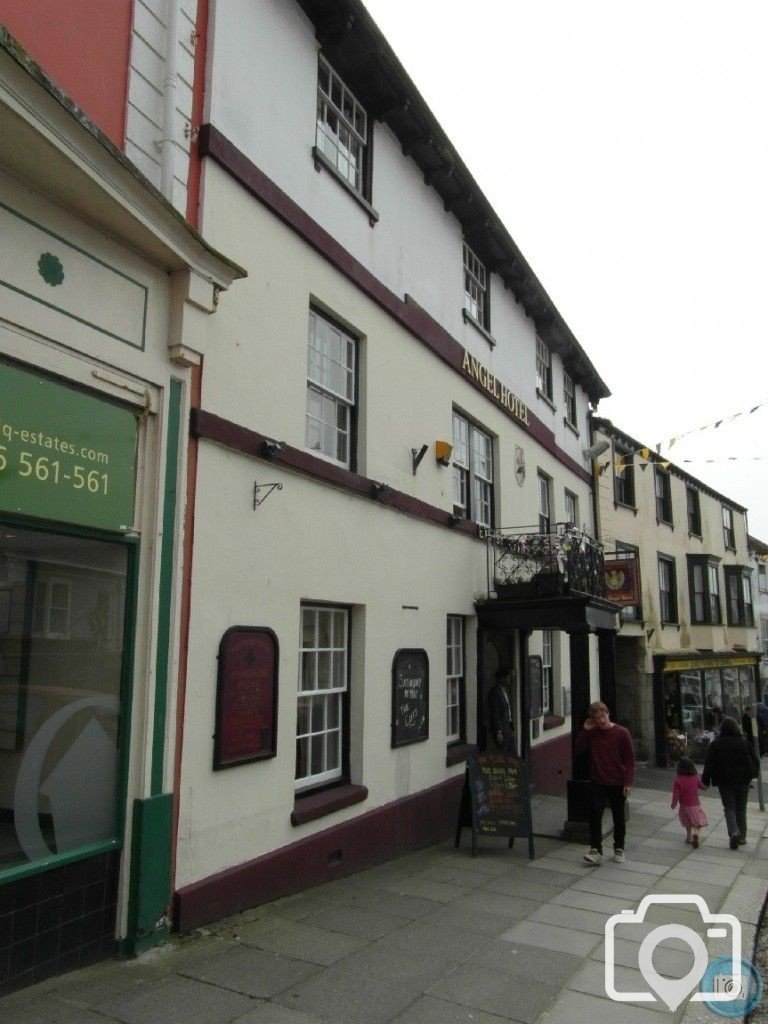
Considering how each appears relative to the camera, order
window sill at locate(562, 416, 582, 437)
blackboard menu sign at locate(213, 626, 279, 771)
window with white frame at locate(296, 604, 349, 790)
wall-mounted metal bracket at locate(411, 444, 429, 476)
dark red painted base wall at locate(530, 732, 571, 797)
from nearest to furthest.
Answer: blackboard menu sign at locate(213, 626, 279, 771) → window with white frame at locate(296, 604, 349, 790) → wall-mounted metal bracket at locate(411, 444, 429, 476) → dark red painted base wall at locate(530, 732, 571, 797) → window sill at locate(562, 416, 582, 437)

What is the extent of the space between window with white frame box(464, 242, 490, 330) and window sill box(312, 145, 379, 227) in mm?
3234

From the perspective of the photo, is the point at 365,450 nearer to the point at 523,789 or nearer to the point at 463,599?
the point at 463,599

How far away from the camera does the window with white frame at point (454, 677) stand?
10773mm

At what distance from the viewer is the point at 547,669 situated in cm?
1538

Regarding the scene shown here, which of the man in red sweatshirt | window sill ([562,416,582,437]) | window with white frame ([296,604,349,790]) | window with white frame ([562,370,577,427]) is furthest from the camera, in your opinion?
window with white frame ([562,370,577,427])

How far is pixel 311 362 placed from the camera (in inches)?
317

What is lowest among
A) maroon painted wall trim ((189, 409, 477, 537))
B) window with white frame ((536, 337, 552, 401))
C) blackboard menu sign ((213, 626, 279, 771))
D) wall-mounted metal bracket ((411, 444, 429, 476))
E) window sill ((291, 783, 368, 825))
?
window sill ((291, 783, 368, 825))

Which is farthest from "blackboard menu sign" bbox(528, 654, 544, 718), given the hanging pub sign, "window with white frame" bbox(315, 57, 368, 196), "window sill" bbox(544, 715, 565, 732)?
"window with white frame" bbox(315, 57, 368, 196)

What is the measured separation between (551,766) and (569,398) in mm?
8348

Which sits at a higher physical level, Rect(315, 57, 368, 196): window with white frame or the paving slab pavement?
Rect(315, 57, 368, 196): window with white frame

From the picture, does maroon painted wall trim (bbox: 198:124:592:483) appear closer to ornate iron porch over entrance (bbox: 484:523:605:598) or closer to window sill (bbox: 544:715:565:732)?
ornate iron porch over entrance (bbox: 484:523:605:598)

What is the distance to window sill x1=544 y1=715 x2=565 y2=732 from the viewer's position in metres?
14.5

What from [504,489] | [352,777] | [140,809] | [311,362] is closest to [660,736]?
[504,489]

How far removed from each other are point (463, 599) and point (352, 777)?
139 inches
